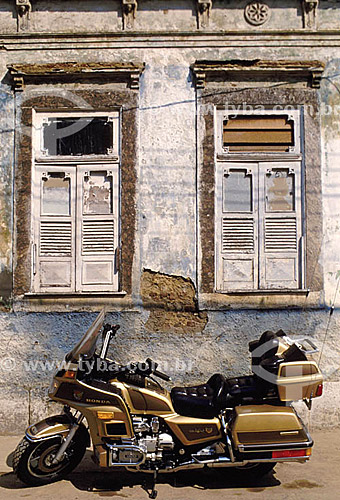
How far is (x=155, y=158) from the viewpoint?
282 inches

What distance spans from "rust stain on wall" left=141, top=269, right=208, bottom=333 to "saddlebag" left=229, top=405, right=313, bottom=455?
7.60ft

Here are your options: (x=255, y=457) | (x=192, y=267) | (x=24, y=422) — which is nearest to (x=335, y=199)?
(x=192, y=267)

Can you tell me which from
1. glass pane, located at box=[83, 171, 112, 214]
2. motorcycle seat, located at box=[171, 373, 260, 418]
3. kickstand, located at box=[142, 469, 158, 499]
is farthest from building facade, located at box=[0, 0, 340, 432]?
kickstand, located at box=[142, 469, 158, 499]

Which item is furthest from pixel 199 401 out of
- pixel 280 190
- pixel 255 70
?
pixel 255 70

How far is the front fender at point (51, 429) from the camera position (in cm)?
481

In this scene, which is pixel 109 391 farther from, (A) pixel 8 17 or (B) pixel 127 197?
(A) pixel 8 17

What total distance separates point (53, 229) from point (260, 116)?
9.77 feet

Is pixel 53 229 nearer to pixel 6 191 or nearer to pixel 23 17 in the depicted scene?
pixel 6 191

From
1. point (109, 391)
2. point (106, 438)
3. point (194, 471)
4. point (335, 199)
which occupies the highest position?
point (335, 199)

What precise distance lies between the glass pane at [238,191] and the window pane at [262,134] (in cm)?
33

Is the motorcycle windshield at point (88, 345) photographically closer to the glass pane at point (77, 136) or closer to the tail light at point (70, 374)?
the tail light at point (70, 374)

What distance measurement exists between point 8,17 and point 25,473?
5.53m

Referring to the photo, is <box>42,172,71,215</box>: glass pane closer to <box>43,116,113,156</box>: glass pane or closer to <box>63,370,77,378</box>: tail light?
<box>43,116,113,156</box>: glass pane

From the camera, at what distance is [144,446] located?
4.76 meters
